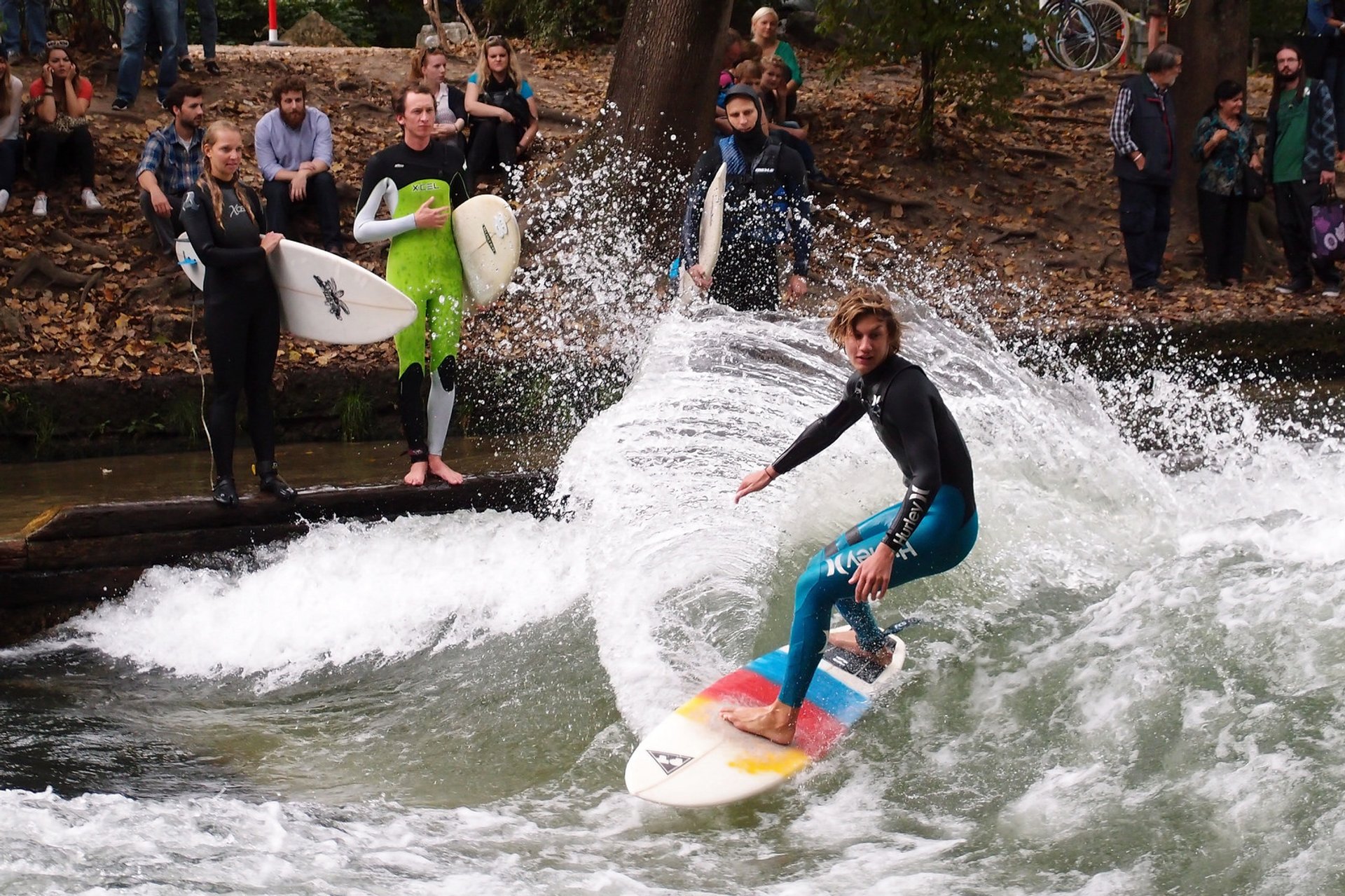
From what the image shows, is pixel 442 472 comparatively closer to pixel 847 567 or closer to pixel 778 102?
pixel 847 567

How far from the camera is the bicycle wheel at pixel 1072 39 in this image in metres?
17.0

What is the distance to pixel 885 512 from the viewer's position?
5387 mm

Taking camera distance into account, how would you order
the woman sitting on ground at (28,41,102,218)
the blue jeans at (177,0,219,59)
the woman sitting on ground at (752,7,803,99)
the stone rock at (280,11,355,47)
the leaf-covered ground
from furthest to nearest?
1. the stone rock at (280,11,355,47)
2. the blue jeans at (177,0,219,59)
3. the woman sitting on ground at (752,7,803,99)
4. the woman sitting on ground at (28,41,102,218)
5. the leaf-covered ground

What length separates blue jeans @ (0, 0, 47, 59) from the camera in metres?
13.0

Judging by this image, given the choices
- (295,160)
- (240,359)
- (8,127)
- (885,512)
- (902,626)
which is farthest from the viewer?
(8,127)

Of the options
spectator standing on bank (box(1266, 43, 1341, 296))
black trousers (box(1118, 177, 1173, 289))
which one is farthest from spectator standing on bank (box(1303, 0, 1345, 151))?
black trousers (box(1118, 177, 1173, 289))

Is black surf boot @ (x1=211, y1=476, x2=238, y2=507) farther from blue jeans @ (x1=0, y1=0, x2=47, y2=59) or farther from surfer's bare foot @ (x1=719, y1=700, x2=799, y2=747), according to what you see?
blue jeans @ (x1=0, y1=0, x2=47, y2=59)

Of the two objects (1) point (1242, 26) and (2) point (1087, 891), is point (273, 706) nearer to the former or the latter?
(2) point (1087, 891)

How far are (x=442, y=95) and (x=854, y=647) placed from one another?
273 inches

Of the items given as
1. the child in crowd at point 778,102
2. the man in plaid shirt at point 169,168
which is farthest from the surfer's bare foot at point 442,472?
the child in crowd at point 778,102

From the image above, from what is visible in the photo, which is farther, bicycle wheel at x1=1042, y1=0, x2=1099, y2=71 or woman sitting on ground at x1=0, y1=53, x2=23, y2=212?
bicycle wheel at x1=1042, y1=0, x2=1099, y2=71

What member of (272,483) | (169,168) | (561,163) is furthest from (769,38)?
(272,483)

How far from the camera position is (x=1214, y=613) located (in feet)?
19.4

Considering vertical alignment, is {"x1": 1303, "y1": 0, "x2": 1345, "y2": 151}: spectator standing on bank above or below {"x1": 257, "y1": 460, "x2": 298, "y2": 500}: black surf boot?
above
